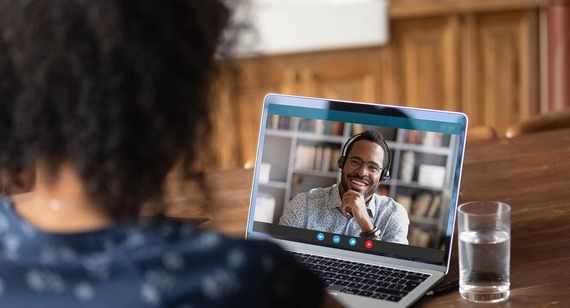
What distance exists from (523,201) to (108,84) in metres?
1.09

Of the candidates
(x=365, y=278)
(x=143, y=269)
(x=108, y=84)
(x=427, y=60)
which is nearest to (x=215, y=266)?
(x=143, y=269)

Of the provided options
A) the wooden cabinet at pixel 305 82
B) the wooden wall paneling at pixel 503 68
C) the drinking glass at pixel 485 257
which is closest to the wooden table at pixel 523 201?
the drinking glass at pixel 485 257

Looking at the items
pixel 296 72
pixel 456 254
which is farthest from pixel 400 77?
pixel 456 254

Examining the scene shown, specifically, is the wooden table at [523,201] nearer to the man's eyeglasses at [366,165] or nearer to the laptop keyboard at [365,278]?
the laptop keyboard at [365,278]

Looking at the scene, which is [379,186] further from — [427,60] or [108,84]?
[427,60]

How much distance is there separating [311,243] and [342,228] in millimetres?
58

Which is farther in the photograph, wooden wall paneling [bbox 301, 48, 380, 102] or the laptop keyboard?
wooden wall paneling [bbox 301, 48, 380, 102]

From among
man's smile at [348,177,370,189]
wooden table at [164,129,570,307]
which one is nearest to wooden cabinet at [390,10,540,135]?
wooden table at [164,129,570,307]

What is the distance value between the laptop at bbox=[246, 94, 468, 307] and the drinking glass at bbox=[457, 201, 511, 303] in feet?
0.19

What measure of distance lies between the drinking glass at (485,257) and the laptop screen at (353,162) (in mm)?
69

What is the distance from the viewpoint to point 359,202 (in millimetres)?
1446

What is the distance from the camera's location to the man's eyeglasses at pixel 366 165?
1453 mm

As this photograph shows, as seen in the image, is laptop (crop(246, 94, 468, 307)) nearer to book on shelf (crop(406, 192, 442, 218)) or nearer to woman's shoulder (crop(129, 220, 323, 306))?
book on shelf (crop(406, 192, 442, 218))

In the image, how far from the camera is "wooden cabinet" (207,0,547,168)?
3.79 meters
